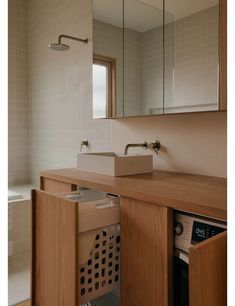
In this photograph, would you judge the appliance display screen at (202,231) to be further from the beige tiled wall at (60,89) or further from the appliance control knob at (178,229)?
the beige tiled wall at (60,89)

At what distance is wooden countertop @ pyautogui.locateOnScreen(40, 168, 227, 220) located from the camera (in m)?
0.92

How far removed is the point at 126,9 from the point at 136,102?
0.60m

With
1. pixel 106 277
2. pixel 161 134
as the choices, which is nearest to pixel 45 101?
pixel 161 134

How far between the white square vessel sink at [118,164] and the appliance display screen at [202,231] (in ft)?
2.02

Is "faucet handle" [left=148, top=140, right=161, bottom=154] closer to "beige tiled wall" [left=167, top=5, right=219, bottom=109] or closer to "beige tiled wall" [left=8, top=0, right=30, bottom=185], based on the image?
"beige tiled wall" [left=167, top=5, right=219, bottom=109]

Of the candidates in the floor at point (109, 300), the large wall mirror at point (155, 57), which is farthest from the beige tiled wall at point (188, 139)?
the floor at point (109, 300)

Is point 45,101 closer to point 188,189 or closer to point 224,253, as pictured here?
point 188,189

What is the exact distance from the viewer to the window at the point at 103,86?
201cm

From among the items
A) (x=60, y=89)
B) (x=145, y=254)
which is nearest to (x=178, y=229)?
(x=145, y=254)

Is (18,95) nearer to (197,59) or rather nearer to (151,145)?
(151,145)

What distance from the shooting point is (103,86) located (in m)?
2.12

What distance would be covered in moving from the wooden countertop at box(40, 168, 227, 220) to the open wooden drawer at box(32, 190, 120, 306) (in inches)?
4.5

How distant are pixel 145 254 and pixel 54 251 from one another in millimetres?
374

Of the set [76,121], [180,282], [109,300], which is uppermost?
[76,121]
